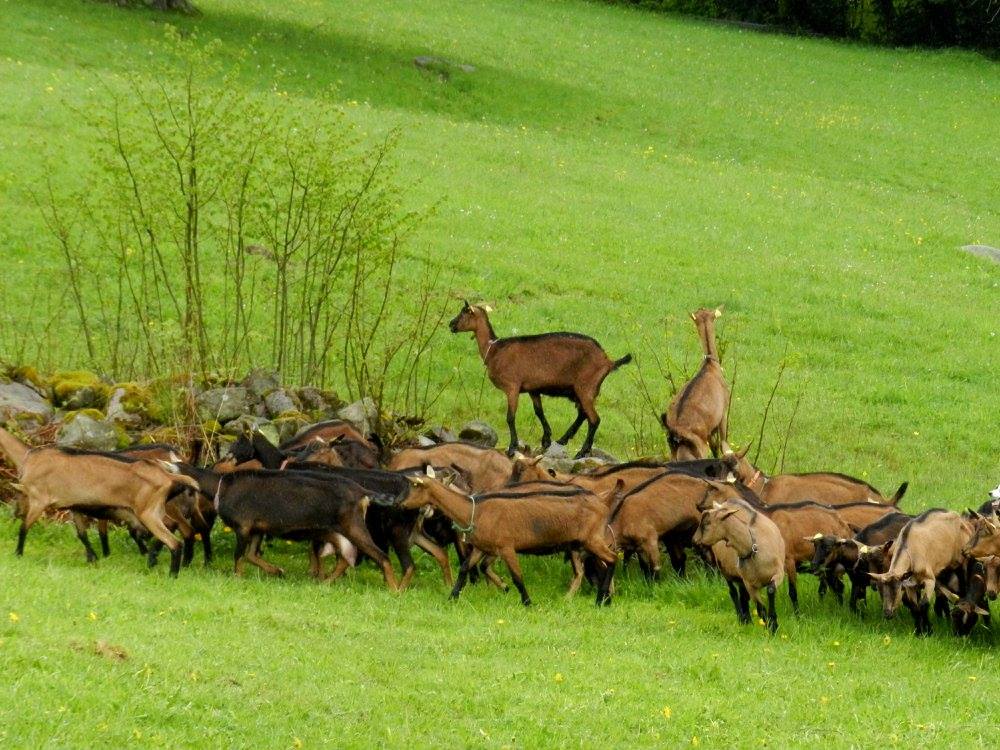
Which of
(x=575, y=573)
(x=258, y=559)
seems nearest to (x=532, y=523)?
(x=575, y=573)

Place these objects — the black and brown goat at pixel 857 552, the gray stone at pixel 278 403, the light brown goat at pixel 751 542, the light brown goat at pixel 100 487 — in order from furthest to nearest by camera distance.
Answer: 1. the gray stone at pixel 278 403
2. the light brown goat at pixel 100 487
3. the black and brown goat at pixel 857 552
4. the light brown goat at pixel 751 542

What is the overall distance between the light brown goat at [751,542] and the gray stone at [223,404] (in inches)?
285

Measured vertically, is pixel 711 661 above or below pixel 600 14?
below

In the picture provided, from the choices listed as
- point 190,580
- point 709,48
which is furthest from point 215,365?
point 709,48

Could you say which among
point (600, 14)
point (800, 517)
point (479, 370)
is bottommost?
point (479, 370)

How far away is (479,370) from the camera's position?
24.0 metres

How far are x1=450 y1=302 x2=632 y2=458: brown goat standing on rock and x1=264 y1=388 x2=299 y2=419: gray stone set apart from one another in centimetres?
280

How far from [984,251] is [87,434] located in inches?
924

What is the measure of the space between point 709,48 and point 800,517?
47391 mm

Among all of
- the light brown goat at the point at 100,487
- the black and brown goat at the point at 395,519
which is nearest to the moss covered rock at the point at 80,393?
the light brown goat at the point at 100,487

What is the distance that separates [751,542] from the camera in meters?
13.2

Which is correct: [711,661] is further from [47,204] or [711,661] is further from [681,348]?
[47,204]

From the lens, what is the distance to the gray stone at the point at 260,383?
18.9 meters

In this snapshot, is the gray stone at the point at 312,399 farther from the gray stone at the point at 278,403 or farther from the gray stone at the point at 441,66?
the gray stone at the point at 441,66
